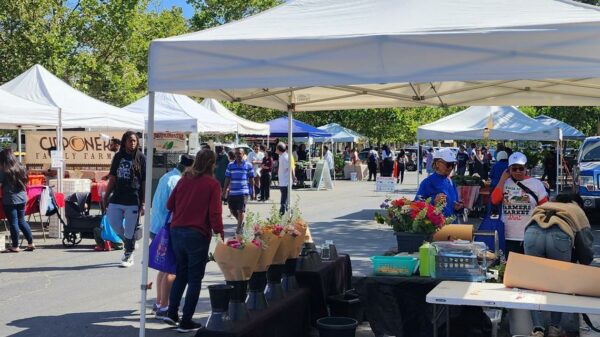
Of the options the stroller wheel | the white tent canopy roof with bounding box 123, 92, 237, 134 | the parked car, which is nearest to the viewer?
the stroller wheel

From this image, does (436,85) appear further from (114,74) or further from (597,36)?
(114,74)

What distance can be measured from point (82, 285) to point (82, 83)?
20.7m

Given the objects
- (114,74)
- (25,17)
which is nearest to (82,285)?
(25,17)

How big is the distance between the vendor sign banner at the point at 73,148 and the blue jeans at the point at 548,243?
16406mm

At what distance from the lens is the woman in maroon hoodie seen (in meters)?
6.02

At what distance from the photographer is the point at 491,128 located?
18.5 metres

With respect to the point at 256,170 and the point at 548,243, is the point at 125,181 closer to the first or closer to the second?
the point at 548,243

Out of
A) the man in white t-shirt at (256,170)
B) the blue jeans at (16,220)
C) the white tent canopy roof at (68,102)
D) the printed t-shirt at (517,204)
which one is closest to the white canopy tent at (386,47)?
the printed t-shirt at (517,204)

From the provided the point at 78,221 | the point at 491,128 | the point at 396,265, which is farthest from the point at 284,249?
the point at 491,128

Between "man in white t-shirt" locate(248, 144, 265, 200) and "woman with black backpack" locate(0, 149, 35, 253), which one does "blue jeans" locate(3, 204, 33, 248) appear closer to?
"woman with black backpack" locate(0, 149, 35, 253)

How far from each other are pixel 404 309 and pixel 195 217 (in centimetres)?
198

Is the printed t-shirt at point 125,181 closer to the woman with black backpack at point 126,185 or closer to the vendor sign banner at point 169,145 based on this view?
the woman with black backpack at point 126,185

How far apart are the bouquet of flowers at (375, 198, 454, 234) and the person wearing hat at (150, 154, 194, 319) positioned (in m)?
2.08

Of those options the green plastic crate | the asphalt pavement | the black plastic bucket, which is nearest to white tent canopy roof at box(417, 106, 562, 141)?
the asphalt pavement
